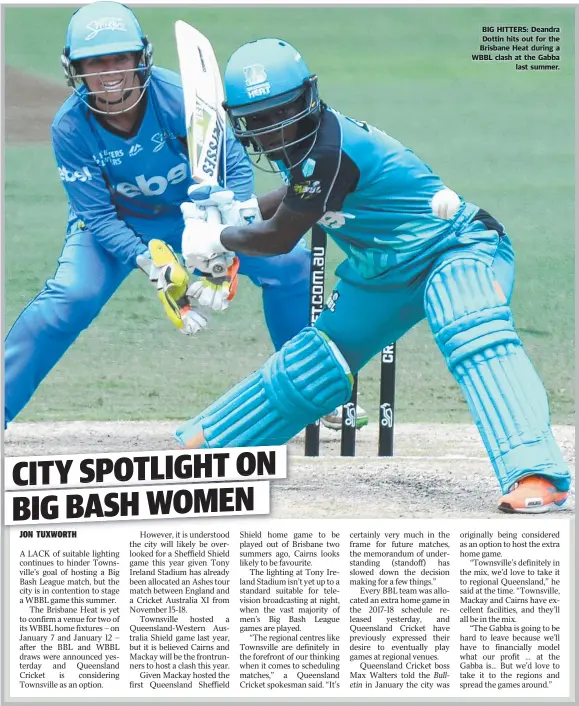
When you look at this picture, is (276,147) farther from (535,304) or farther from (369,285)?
(535,304)

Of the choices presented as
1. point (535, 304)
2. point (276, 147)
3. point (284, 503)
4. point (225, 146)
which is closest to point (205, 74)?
point (225, 146)

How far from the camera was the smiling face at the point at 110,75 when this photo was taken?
5.09m

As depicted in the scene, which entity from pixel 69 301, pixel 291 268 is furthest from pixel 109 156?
pixel 291 268

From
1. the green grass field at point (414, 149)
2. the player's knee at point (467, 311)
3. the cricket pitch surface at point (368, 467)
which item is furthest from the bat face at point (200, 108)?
the green grass field at point (414, 149)

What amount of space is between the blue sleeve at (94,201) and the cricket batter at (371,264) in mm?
603

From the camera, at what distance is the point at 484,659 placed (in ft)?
15.0

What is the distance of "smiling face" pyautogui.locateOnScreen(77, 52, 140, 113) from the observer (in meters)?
5.09

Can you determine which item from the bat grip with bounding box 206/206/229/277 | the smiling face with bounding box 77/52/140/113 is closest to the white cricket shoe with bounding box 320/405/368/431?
the bat grip with bounding box 206/206/229/277

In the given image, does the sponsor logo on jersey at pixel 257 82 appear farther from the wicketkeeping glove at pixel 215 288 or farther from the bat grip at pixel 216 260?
the wicketkeeping glove at pixel 215 288

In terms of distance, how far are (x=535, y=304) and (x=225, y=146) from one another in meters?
3.21

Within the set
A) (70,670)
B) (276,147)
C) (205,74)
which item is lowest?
(70,670)

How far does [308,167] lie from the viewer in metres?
4.46

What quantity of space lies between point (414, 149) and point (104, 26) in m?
5.24

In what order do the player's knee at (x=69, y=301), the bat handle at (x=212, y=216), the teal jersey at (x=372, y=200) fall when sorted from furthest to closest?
the player's knee at (x=69, y=301) < the bat handle at (x=212, y=216) < the teal jersey at (x=372, y=200)
